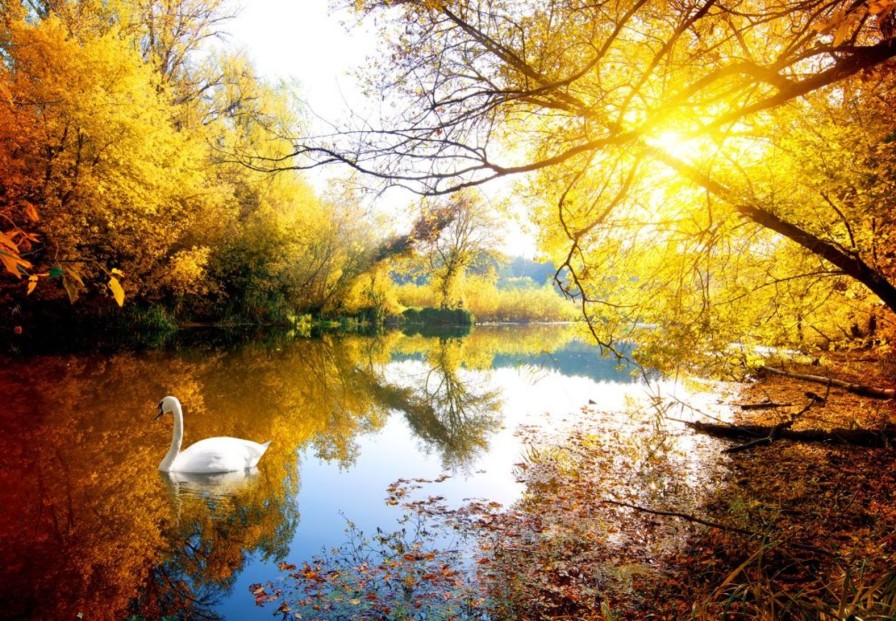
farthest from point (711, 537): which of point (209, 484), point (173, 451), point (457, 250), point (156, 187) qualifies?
point (457, 250)

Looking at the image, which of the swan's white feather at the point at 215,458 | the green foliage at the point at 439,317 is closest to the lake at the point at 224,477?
the swan's white feather at the point at 215,458

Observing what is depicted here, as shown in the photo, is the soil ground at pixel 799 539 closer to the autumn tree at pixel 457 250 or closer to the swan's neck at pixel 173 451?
the swan's neck at pixel 173 451

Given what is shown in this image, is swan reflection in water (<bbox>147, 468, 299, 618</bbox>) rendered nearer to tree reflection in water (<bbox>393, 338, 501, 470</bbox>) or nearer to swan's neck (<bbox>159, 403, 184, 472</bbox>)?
swan's neck (<bbox>159, 403, 184, 472</bbox>)

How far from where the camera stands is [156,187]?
18.5 m

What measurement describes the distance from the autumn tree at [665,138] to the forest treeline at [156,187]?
1128 mm

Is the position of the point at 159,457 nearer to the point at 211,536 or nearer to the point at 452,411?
the point at 211,536

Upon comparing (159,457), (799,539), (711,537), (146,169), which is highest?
(146,169)

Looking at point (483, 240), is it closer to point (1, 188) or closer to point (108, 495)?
point (1, 188)

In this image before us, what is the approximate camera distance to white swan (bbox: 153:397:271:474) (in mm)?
6871

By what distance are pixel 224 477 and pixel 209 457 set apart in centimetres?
35

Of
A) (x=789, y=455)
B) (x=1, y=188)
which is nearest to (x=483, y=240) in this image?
(x=1, y=188)

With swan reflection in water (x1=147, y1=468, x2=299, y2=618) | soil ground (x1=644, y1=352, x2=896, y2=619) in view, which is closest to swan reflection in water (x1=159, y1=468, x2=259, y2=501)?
swan reflection in water (x1=147, y1=468, x2=299, y2=618)

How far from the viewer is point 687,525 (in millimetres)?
5414

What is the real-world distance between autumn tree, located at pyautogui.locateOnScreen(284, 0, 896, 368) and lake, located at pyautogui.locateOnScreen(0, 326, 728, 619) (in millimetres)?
1874
